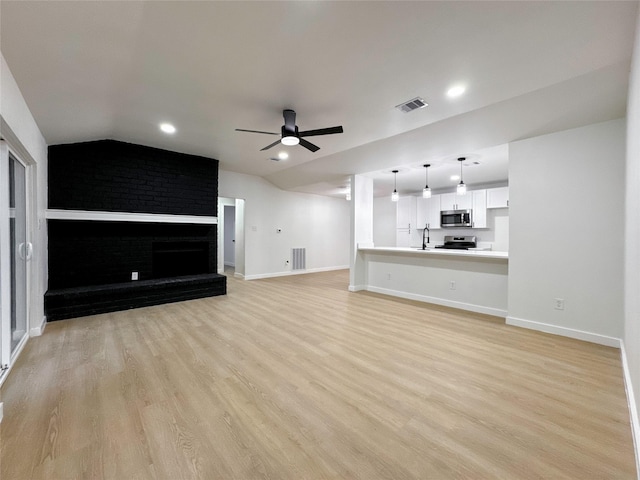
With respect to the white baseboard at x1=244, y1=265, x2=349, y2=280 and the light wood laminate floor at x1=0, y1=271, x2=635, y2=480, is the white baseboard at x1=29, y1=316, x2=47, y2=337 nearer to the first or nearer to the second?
the light wood laminate floor at x1=0, y1=271, x2=635, y2=480

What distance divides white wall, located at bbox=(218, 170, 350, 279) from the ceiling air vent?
4.73 meters

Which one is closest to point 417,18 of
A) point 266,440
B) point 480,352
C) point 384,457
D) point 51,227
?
point 384,457

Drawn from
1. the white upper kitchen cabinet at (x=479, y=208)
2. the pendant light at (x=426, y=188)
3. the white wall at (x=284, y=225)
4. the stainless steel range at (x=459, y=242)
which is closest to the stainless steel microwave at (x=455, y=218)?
the white upper kitchen cabinet at (x=479, y=208)

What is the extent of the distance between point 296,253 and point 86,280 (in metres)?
4.91

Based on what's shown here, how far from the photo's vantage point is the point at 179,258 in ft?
17.6

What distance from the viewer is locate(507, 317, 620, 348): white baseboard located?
300cm

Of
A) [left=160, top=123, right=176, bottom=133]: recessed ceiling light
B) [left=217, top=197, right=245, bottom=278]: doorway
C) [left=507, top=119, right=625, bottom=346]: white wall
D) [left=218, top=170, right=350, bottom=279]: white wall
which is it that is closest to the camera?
[left=507, top=119, right=625, bottom=346]: white wall

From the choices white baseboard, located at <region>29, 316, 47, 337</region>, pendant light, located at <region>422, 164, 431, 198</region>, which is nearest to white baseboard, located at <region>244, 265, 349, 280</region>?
white baseboard, located at <region>29, 316, 47, 337</region>

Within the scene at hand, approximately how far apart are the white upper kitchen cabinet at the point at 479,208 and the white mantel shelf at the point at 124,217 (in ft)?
20.0

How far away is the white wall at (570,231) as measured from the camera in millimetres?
2977

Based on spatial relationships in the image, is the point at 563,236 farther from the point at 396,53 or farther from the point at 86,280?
the point at 86,280

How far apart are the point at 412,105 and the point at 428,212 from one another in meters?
5.13

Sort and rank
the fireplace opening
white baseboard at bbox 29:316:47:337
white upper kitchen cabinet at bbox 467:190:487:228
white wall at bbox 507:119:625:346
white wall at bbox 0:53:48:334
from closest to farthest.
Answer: white wall at bbox 0:53:48:334
white wall at bbox 507:119:625:346
white baseboard at bbox 29:316:47:337
the fireplace opening
white upper kitchen cabinet at bbox 467:190:487:228

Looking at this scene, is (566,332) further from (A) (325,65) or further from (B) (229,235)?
(B) (229,235)
